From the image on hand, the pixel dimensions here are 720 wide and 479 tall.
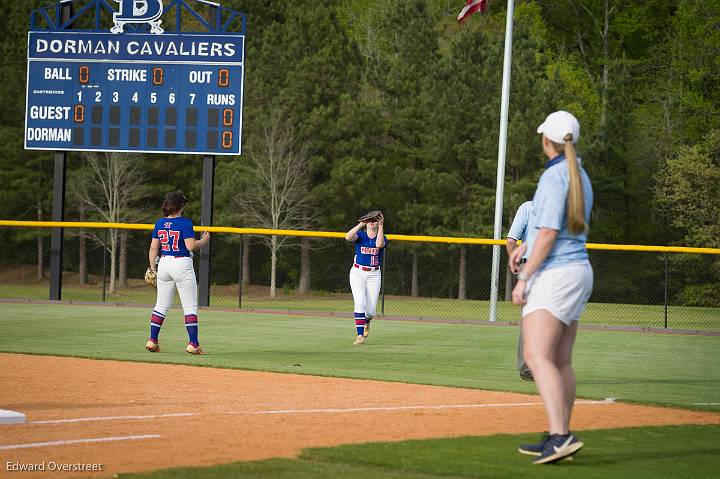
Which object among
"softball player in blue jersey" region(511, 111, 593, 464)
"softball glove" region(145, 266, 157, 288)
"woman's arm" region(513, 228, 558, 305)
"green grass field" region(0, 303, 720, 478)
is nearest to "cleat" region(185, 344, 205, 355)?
"green grass field" region(0, 303, 720, 478)

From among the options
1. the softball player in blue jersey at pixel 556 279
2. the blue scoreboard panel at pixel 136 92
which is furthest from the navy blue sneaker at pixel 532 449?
the blue scoreboard panel at pixel 136 92

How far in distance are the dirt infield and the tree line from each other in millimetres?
28307

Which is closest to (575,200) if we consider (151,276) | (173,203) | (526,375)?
(526,375)

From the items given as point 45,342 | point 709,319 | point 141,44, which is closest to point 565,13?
point 709,319

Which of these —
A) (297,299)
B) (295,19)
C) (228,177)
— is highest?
(295,19)

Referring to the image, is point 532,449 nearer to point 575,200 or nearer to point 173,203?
point 575,200

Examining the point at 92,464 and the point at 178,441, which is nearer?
the point at 92,464

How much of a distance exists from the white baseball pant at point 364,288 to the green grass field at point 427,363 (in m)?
0.62

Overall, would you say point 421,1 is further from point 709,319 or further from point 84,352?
point 84,352

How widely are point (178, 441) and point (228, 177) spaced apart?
123 feet

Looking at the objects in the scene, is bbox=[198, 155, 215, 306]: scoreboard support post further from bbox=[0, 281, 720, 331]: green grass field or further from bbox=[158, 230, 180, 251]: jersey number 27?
bbox=[158, 230, 180, 251]: jersey number 27

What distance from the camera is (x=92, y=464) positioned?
20.4ft

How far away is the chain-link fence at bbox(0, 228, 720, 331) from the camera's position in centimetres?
3394

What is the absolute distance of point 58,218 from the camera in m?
26.6
